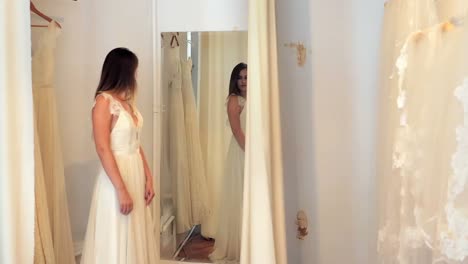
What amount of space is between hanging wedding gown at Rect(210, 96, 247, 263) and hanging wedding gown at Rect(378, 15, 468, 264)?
92 cm

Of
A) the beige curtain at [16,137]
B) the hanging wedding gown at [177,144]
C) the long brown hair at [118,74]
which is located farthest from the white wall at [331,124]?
the beige curtain at [16,137]

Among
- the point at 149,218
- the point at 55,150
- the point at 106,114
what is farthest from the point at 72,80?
the point at 149,218

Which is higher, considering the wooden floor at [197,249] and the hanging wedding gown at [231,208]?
the hanging wedding gown at [231,208]

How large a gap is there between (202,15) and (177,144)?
28.4 inches

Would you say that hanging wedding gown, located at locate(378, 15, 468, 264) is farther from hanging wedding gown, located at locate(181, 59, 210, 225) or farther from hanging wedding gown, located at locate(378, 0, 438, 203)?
hanging wedding gown, located at locate(181, 59, 210, 225)

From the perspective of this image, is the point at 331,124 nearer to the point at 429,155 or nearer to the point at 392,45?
the point at 392,45

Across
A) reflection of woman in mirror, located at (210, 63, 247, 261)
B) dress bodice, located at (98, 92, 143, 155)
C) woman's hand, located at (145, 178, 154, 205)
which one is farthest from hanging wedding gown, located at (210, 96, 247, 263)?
dress bodice, located at (98, 92, 143, 155)

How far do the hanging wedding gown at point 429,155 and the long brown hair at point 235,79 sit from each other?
977mm

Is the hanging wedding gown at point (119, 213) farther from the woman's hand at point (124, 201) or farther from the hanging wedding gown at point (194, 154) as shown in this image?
the hanging wedding gown at point (194, 154)

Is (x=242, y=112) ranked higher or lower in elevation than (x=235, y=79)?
lower

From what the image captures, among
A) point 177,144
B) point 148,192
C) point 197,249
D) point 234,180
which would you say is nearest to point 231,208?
point 234,180

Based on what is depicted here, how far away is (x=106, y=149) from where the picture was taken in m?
1.72

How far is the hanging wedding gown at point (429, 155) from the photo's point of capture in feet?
3.13

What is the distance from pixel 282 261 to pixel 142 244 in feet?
1.96
